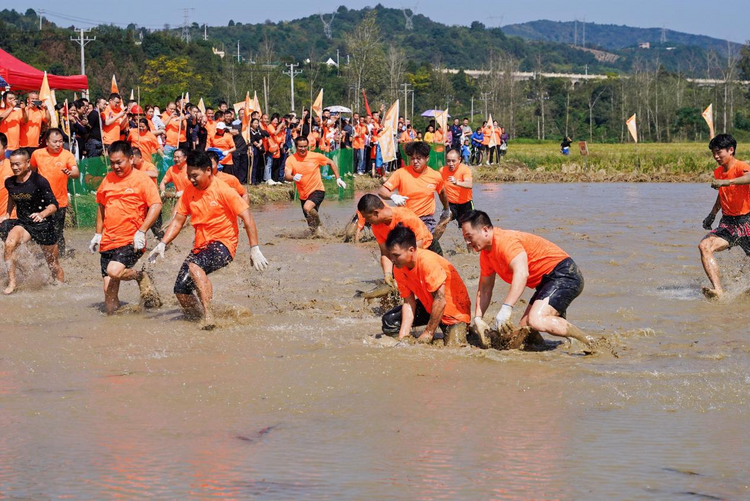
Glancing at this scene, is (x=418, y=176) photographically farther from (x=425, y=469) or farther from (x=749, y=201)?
(x=425, y=469)

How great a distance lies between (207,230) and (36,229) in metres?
2.81

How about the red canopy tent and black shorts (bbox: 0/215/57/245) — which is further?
the red canopy tent

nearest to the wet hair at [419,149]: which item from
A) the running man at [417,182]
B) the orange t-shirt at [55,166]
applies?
the running man at [417,182]

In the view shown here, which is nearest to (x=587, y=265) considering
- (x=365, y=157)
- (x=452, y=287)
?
(x=452, y=287)

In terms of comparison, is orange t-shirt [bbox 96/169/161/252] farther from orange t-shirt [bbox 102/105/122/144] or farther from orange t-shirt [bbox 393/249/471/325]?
orange t-shirt [bbox 102/105/122/144]

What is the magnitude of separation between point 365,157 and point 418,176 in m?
16.8

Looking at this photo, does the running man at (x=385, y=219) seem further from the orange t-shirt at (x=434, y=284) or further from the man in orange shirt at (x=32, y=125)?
Answer: the man in orange shirt at (x=32, y=125)

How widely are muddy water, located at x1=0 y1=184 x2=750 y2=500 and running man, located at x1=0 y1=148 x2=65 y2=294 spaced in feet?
1.76

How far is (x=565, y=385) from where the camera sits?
269 inches

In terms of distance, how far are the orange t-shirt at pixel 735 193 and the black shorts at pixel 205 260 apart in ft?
16.4

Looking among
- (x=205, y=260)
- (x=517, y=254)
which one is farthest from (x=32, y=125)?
(x=517, y=254)

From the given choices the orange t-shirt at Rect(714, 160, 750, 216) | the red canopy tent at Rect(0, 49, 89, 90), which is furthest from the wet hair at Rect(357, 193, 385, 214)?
the red canopy tent at Rect(0, 49, 89, 90)

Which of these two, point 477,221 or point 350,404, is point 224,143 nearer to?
point 477,221

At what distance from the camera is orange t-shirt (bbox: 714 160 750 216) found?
33.0 feet
